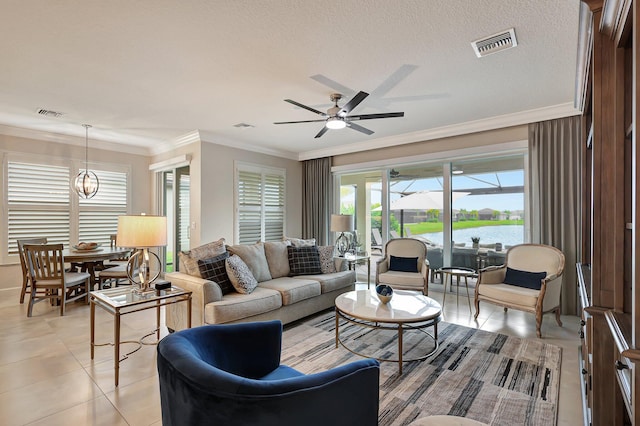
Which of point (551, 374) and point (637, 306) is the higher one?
point (637, 306)

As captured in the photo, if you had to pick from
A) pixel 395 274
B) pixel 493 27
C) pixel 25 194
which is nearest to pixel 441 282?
pixel 395 274

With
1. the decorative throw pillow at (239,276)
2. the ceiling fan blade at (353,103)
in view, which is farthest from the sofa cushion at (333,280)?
the ceiling fan blade at (353,103)

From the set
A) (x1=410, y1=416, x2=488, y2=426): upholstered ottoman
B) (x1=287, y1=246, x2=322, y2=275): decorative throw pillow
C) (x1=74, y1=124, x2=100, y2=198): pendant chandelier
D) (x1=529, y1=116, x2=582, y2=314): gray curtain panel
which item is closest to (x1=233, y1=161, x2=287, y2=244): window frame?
(x1=287, y1=246, x2=322, y2=275): decorative throw pillow

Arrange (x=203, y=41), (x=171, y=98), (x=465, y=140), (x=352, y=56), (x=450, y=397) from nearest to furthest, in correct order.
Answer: (x=450, y=397)
(x=203, y=41)
(x=352, y=56)
(x=171, y=98)
(x=465, y=140)

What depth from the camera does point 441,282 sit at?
527 cm

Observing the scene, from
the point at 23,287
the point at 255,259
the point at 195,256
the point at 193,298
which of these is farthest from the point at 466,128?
the point at 23,287

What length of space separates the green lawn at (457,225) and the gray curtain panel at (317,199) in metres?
1.77

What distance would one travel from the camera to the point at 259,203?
243 inches

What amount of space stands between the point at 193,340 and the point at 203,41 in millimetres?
2241

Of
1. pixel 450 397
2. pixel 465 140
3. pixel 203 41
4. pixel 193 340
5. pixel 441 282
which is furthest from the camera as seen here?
pixel 441 282

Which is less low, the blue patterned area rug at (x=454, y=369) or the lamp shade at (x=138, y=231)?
the lamp shade at (x=138, y=231)

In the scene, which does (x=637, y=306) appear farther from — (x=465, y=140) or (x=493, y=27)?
(x=465, y=140)

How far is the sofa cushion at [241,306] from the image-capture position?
2.94 meters

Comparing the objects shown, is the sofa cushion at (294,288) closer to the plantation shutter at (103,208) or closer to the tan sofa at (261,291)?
the tan sofa at (261,291)
